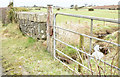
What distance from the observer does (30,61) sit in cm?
410

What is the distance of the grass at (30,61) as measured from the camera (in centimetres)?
350

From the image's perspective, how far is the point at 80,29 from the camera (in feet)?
21.9

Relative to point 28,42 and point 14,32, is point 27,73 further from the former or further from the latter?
point 14,32

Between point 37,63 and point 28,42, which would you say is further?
point 28,42

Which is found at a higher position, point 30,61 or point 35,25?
point 35,25

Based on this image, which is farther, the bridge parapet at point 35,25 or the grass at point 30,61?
the bridge parapet at point 35,25

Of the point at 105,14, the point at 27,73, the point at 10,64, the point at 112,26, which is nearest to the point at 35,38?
the point at 10,64

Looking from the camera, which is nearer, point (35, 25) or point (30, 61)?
point (30, 61)

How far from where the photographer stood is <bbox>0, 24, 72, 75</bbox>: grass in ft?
11.5

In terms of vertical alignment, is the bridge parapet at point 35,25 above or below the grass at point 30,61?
above

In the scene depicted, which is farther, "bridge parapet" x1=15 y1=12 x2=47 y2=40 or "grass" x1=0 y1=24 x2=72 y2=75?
"bridge parapet" x1=15 y1=12 x2=47 y2=40

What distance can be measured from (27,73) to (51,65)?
660 millimetres

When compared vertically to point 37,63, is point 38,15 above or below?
above

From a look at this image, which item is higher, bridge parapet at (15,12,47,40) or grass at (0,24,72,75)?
bridge parapet at (15,12,47,40)
